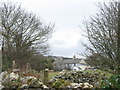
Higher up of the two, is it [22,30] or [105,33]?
[22,30]

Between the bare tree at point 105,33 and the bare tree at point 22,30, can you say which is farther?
the bare tree at point 22,30

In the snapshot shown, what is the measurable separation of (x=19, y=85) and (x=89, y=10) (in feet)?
9.94

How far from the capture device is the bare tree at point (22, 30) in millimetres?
8617

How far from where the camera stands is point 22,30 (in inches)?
352

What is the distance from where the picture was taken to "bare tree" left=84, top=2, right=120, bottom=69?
4863 millimetres

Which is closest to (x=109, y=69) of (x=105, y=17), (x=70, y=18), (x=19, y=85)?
(x=105, y=17)

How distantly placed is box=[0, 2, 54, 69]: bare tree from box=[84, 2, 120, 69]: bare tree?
3.29m

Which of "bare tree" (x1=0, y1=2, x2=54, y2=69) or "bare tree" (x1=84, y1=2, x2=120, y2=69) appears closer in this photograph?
"bare tree" (x1=84, y1=2, x2=120, y2=69)

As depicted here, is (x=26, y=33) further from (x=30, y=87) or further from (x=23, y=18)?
(x=30, y=87)

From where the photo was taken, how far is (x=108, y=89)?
10.2 feet

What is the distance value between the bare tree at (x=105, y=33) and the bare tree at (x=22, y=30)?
3292 millimetres

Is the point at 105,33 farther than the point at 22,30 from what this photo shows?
No

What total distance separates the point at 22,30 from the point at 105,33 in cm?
468

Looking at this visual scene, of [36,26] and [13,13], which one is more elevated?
[13,13]
